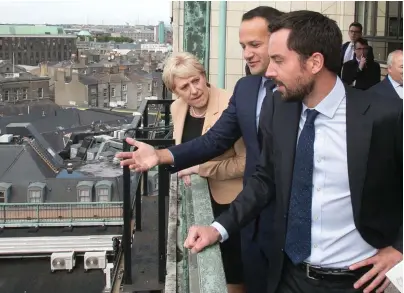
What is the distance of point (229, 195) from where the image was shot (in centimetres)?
253

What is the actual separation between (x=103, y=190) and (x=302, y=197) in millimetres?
21388

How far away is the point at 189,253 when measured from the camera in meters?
1.77

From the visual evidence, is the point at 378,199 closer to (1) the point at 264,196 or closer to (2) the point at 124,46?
(1) the point at 264,196

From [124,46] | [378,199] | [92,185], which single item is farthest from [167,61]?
[124,46]

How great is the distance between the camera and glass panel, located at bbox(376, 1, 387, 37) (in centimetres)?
712

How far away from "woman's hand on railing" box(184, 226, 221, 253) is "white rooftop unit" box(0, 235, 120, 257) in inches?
711

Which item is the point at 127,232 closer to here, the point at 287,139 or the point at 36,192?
the point at 287,139

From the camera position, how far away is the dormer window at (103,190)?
22281 mm

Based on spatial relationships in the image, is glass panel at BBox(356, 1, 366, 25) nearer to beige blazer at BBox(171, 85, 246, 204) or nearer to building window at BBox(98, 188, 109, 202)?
beige blazer at BBox(171, 85, 246, 204)

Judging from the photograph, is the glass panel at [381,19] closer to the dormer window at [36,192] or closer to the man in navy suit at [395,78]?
the man in navy suit at [395,78]

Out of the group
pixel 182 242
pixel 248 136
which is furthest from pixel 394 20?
pixel 182 242

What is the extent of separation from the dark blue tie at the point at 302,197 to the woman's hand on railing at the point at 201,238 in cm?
24

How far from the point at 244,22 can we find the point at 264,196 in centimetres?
74

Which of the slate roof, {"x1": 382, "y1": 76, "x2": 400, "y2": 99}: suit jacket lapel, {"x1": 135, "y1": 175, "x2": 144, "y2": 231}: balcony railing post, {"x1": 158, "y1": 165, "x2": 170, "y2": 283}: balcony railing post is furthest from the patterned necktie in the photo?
the slate roof
